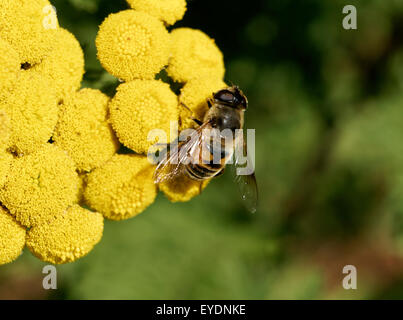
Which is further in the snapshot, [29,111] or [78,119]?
[78,119]

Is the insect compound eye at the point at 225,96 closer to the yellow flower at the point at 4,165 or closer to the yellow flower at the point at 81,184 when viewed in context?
the yellow flower at the point at 81,184

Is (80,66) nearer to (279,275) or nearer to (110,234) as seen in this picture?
(110,234)

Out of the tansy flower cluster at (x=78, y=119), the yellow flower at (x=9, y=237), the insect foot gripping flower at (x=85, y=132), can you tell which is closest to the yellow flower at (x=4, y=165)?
the tansy flower cluster at (x=78, y=119)

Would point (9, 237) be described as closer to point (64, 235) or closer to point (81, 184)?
point (64, 235)

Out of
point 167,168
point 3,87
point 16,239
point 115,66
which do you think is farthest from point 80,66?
point 16,239

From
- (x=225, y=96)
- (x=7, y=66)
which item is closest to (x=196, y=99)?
(x=225, y=96)

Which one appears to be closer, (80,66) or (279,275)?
(80,66)
